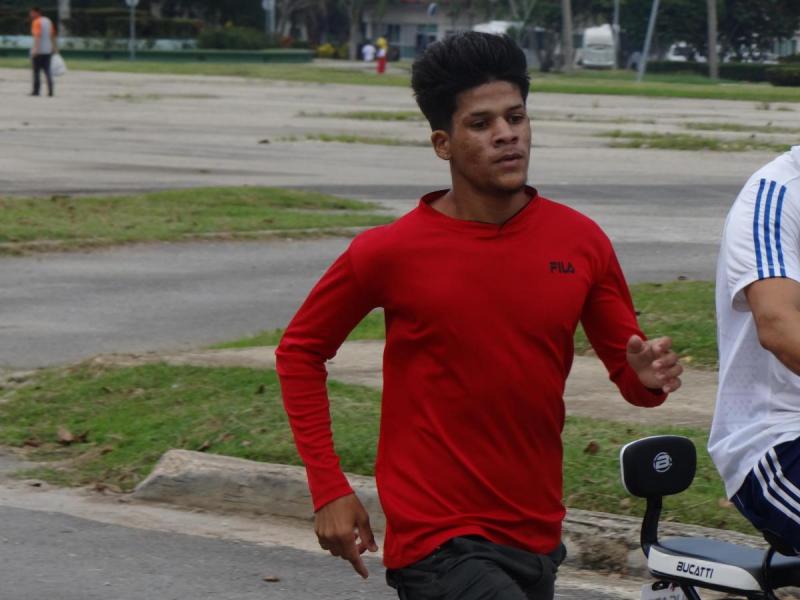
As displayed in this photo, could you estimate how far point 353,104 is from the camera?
4472 cm

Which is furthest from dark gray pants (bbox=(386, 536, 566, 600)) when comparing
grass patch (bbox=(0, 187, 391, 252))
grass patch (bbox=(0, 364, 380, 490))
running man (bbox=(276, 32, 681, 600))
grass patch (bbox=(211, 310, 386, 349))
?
grass patch (bbox=(0, 187, 391, 252))

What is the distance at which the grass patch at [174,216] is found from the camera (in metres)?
15.7

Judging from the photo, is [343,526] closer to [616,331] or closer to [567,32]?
[616,331]

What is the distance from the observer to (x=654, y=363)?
3551 millimetres

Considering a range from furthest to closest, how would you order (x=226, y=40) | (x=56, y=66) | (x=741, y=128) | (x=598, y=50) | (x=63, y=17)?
(x=598, y=50), (x=226, y=40), (x=63, y=17), (x=56, y=66), (x=741, y=128)

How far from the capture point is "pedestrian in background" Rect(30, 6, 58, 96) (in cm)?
4025

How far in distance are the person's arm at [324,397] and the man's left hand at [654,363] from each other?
55 centimetres

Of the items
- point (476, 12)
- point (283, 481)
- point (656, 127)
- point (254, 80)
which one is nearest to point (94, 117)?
point (656, 127)

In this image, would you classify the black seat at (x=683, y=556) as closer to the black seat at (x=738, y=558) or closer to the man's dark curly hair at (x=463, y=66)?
the black seat at (x=738, y=558)

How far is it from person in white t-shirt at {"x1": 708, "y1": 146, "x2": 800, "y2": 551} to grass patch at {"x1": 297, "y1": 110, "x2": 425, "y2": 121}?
3325 cm

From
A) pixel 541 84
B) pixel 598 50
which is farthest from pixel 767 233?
pixel 598 50

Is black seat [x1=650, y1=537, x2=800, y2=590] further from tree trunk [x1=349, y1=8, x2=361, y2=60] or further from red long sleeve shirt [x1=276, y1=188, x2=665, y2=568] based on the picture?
tree trunk [x1=349, y1=8, x2=361, y2=60]

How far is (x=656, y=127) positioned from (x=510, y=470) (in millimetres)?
33037

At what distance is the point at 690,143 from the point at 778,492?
89.2 ft
